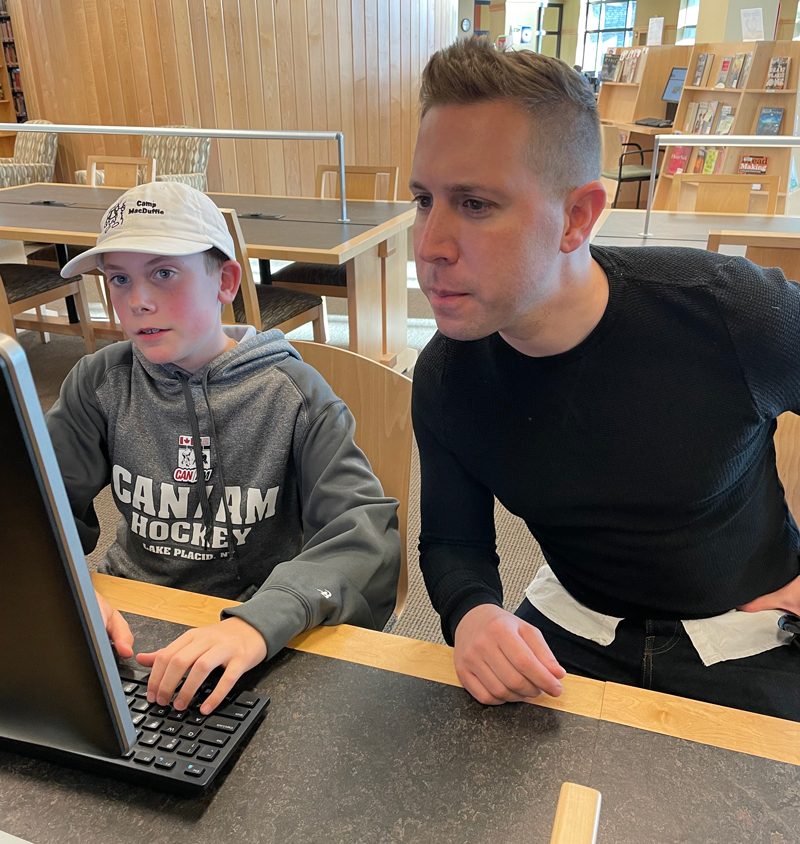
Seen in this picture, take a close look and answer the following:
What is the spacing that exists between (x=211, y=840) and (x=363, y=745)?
0.14m

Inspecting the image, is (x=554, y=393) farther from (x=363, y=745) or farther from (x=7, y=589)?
(x=7, y=589)

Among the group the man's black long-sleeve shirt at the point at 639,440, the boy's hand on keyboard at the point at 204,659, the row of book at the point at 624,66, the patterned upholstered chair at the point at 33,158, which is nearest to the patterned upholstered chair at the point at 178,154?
the patterned upholstered chair at the point at 33,158

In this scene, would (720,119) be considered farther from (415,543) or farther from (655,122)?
(415,543)

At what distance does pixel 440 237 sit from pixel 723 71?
6.10m

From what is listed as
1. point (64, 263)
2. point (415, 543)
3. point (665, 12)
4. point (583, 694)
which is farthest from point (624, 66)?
point (583, 694)

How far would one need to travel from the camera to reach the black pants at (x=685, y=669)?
910 millimetres

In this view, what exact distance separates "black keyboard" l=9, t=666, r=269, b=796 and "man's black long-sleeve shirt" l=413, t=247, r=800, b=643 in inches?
12.6

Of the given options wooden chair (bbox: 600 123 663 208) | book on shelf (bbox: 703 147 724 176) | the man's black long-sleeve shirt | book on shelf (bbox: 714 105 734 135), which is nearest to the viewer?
the man's black long-sleeve shirt

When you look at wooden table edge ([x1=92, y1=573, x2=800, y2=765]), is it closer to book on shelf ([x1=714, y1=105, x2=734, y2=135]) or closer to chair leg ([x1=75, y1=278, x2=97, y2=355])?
chair leg ([x1=75, y1=278, x2=97, y2=355])

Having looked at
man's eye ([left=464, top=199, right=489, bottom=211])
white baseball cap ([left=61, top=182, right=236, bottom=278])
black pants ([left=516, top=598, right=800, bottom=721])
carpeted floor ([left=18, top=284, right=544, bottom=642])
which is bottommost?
carpeted floor ([left=18, top=284, right=544, bottom=642])

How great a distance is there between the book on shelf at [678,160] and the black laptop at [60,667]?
668cm

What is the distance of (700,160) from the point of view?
6.13 meters

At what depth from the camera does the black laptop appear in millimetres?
382

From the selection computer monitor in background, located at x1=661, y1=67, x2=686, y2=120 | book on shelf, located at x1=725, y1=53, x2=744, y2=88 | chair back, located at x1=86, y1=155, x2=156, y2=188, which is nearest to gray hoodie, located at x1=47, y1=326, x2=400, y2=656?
chair back, located at x1=86, y1=155, x2=156, y2=188
